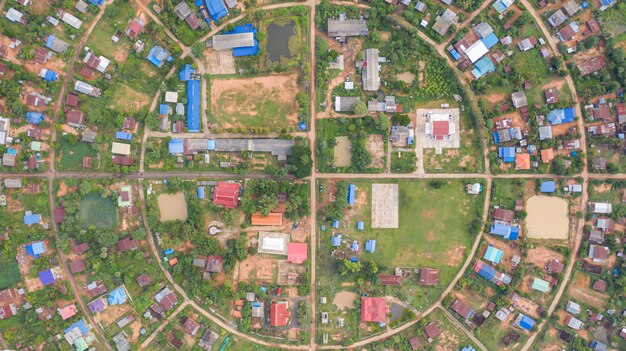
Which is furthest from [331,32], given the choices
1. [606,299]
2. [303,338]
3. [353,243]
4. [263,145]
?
[606,299]

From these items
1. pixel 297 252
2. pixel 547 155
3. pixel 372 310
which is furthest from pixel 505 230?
pixel 297 252

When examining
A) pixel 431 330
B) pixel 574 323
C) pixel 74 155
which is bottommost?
pixel 431 330

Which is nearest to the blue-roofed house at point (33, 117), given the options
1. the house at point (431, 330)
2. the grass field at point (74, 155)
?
the grass field at point (74, 155)

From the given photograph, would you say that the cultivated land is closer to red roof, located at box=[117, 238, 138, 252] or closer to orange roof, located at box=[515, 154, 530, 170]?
red roof, located at box=[117, 238, 138, 252]

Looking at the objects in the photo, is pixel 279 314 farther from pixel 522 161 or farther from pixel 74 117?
pixel 522 161

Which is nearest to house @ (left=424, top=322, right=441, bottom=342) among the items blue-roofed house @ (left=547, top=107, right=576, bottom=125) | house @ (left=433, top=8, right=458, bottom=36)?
blue-roofed house @ (left=547, top=107, right=576, bottom=125)

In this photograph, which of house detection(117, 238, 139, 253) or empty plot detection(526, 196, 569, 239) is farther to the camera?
empty plot detection(526, 196, 569, 239)

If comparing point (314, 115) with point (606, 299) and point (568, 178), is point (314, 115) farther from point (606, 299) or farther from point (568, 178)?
point (606, 299)
